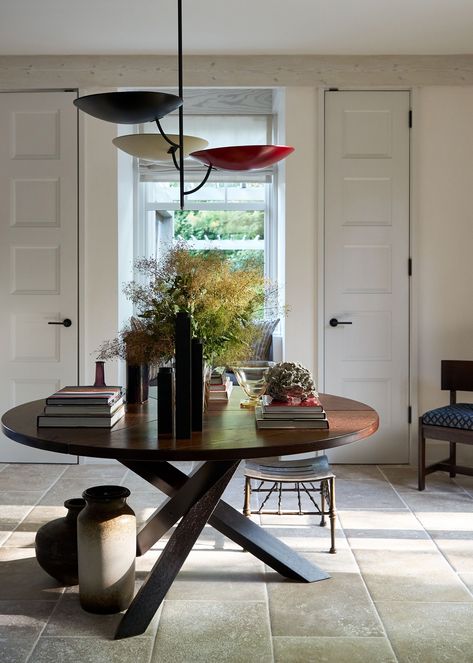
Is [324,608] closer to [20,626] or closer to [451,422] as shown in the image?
[20,626]

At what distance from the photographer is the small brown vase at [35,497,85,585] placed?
2891mm

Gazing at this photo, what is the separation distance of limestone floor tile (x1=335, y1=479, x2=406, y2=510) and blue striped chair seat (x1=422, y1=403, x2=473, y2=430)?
1.51 feet

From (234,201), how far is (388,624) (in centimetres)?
408

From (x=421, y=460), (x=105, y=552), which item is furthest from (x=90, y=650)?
(x=421, y=460)

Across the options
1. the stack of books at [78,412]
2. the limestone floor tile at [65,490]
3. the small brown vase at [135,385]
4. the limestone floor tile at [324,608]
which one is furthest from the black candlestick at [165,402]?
the limestone floor tile at [65,490]

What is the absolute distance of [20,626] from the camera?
2594 mm

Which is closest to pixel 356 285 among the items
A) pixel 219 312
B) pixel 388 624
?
pixel 219 312

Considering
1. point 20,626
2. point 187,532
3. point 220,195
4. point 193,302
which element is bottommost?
point 20,626

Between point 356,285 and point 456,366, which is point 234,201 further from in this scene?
point 456,366

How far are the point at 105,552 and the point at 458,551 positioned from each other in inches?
63.6

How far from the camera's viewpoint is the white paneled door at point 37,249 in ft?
16.3

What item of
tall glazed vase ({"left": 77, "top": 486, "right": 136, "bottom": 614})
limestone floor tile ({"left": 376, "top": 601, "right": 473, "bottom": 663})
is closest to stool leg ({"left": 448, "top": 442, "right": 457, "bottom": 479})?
limestone floor tile ({"left": 376, "top": 601, "right": 473, "bottom": 663})

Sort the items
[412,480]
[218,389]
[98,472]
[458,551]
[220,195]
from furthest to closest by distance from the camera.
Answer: [220,195] → [98,472] → [412,480] → [458,551] → [218,389]

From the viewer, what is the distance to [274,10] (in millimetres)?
4219
